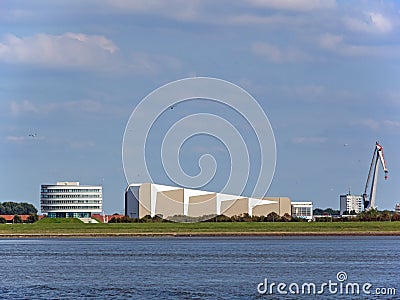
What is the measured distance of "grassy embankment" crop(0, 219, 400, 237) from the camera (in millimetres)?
173625

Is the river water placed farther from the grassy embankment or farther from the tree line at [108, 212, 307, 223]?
the tree line at [108, 212, 307, 223]

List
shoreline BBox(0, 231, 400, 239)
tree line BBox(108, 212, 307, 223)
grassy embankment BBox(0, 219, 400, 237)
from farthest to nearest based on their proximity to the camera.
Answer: tree line BBox(108, 212, 307, 223), grassy embankment BBox(0, 219, 400, 237), shoreline BBox(0, 231, 400, 239)

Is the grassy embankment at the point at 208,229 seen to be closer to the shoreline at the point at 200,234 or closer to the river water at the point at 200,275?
the shoreline at the point at 200,234

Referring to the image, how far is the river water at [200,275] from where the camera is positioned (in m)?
54.8

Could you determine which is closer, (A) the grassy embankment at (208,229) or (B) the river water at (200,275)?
(B) the river water at (200,275)

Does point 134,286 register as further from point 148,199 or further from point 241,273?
point 148,199

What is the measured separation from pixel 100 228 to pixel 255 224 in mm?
30423

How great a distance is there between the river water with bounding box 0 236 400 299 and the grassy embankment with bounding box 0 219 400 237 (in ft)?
Answer: 250

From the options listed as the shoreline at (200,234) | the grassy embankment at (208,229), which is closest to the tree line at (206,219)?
the grassy embankment at (208,229)

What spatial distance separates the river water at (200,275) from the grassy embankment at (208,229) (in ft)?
250

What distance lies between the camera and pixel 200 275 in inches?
2643

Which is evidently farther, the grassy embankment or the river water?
the grassy embankment

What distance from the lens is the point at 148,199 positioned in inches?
7776

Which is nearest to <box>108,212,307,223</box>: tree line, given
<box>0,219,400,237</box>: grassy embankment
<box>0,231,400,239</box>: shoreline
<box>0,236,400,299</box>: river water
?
<box>0,219,400,237</box>: grassy embankment
